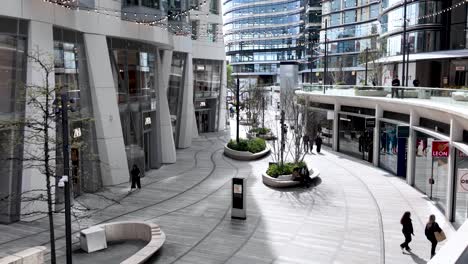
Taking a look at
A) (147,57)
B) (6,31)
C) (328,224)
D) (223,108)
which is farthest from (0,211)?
(223,108)

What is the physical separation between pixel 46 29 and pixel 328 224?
42.7 ft

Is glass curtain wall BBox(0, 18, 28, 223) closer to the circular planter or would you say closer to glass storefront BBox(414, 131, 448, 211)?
glass storefront BBox(414, 131, 448, 211)

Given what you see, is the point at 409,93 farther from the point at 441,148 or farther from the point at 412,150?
the point at 441,148

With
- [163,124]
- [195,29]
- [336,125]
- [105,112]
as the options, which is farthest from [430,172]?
[195,29]

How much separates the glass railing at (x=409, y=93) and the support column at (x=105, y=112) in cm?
1497

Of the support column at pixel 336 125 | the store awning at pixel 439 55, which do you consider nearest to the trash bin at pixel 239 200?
the support column at pixel 336 125

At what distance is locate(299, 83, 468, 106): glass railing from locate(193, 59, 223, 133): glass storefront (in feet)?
44.2

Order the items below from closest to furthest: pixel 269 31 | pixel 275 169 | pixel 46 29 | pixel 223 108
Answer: pixel 46 29, pixel 275 169, pixel 223 108, pixel 269 31

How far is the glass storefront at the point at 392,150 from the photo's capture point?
27.7 m

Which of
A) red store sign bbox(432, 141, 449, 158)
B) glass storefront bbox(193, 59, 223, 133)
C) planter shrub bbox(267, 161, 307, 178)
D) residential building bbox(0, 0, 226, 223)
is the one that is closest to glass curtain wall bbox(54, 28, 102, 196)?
residential building bbox(0, 0, 226, 223)

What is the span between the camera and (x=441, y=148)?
64.0ft

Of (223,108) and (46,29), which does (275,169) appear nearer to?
(46,29)

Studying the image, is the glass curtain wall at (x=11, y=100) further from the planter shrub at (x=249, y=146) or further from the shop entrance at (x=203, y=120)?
the shop entrance at (x=203, y=120)

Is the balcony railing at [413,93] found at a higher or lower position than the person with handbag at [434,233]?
higher
